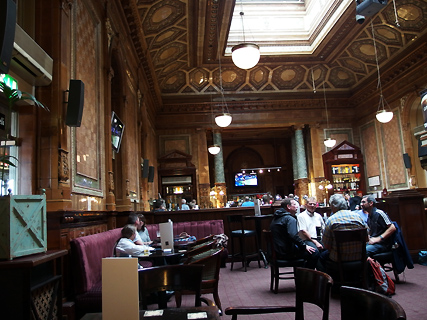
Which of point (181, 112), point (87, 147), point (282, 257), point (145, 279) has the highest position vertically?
point (181, 112)

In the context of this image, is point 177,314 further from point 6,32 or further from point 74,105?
point 74,105

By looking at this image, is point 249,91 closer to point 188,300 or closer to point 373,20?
point 373,20

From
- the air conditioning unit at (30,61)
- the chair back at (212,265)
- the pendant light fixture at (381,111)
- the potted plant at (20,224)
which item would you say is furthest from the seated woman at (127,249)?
the pendant light fixture at (381,111)

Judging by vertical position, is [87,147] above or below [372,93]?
below

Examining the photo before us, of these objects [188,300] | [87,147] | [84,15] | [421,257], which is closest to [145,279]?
[188,300]

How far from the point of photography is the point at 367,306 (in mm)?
1557

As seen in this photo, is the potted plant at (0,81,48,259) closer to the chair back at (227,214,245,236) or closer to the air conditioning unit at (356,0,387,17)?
the chair back at (227,214,245,236)

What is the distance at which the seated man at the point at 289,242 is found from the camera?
505 centimetres

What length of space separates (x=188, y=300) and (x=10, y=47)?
12.7ft

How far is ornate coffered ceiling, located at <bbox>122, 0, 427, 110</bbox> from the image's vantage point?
10273mm

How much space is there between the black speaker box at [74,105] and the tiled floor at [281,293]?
2887 millimetres

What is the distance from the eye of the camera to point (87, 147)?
5.71 m

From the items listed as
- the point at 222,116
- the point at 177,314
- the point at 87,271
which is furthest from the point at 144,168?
the point at 177,314

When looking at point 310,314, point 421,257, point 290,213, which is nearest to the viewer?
point 310,314
